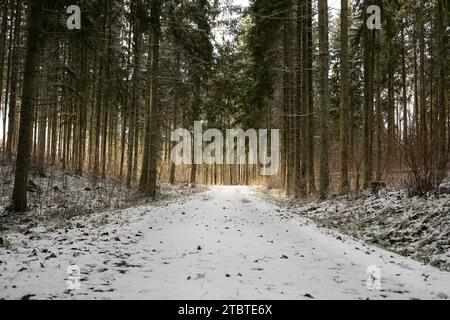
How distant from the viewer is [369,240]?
7336mm

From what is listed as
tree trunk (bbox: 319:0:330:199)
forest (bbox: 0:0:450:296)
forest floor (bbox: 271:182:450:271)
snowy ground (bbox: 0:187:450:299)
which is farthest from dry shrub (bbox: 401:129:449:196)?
tree trunk (bbox: 319:0:330:199)

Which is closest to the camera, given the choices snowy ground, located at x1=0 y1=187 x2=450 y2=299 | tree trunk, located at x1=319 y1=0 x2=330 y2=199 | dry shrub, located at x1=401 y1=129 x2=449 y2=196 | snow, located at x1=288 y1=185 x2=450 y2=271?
snowy ground, located at x1=0 y1=187 x2=450 y2=299

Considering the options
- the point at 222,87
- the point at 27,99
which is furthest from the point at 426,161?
the point at 222,87

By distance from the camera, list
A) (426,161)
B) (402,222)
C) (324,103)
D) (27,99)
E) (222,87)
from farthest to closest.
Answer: (222,87) → (324,103) → (27,99) → (426,161) → (402,222)

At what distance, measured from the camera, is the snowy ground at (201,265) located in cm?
372

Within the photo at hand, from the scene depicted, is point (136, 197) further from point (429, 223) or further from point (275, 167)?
point (275, 167)

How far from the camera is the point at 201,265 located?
15.7 feet

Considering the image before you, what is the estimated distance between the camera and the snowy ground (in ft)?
12.2

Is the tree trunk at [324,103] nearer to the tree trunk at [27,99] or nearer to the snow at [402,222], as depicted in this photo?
the snow at [402,222]

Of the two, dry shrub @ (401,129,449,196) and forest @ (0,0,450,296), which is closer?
dry shrub @ (401,129,449,196)

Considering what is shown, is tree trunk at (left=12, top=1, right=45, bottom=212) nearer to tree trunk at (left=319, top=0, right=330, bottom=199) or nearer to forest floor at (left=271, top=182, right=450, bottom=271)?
forest floor at (left=271, top=182, right=450, bottom=271)

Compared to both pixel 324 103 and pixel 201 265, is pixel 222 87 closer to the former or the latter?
pixel 324 103
